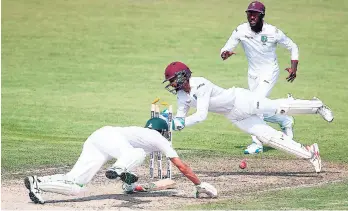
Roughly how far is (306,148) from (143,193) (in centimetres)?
264

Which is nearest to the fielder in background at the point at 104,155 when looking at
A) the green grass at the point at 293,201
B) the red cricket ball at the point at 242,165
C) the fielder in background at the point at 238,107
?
the green grass at the point at 293,201

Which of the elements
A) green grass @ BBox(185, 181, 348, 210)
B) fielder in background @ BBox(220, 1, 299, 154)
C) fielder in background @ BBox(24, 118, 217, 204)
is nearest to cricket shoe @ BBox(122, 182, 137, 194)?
fielder in background @ BBox(24, 118, 217, 204)

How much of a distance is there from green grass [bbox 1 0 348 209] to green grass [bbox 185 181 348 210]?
2629 mm

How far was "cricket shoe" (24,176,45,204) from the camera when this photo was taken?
1382cm

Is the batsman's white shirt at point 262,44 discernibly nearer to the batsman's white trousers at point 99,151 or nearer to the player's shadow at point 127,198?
the player's shadow at point 127,198

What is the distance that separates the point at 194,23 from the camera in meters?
29.2

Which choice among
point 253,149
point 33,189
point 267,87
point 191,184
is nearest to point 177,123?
point 191,184

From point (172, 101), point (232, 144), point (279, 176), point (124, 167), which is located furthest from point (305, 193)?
point (172, 101)

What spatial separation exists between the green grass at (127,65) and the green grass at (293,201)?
8.62 feet

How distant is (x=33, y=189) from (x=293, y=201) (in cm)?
305

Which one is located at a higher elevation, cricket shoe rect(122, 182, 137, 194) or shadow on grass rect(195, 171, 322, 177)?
cricket shoe rect(122, 182, 137, 194)

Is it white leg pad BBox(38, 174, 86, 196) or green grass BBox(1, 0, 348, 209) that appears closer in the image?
white leg pad BBox(38, 174, 86, 196)

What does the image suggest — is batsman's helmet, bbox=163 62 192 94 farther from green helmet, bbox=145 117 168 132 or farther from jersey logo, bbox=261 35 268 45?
jersey logo, bbox=261 35 268 45

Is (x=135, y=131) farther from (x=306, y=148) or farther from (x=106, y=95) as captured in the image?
(x=106, y=95)
